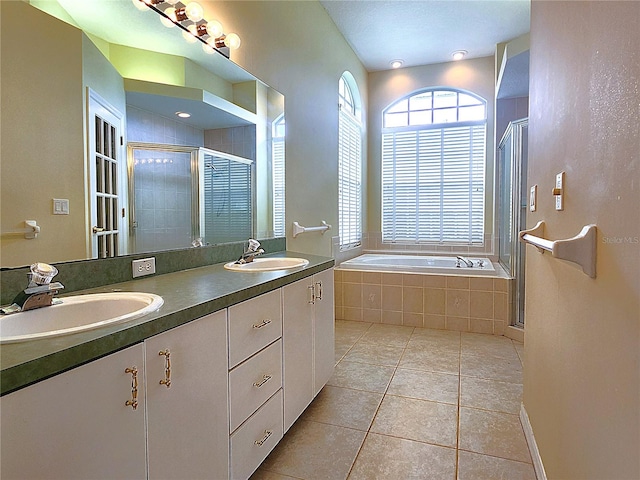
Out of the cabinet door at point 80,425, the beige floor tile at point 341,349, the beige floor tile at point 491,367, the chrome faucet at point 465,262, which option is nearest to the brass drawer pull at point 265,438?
the cabinet door at point 80,425

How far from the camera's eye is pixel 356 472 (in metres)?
1.58

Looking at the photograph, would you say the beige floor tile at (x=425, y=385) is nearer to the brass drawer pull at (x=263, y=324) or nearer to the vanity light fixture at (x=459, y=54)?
the brass drawer pull at (x=263, y=324)

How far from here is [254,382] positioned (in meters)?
1.47

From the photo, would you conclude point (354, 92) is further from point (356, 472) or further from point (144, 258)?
point (356, 472)

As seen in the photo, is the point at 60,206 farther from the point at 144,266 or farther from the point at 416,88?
the point at 416,88

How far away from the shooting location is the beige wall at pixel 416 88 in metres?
4.62

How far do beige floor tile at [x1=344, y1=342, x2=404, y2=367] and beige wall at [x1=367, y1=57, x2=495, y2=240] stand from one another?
2401 mm

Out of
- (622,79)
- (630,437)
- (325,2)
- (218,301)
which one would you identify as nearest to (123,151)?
(218,301)

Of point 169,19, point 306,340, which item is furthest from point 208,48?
point 306,340

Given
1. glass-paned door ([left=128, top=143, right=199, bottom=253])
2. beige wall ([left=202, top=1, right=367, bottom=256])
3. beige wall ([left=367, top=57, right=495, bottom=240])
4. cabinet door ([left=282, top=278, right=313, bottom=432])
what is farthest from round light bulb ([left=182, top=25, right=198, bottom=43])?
beige wall ([left=367, top=57, right=495, bottom=240])

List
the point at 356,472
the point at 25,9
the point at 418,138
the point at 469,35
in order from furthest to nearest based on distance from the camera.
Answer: the point at 418,138 → the point at 469,35 → the point at 356,472 → the point at 25,9

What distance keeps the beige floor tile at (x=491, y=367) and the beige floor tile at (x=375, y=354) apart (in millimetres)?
477

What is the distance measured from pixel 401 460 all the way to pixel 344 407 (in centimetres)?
51

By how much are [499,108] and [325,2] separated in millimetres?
2437
